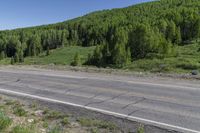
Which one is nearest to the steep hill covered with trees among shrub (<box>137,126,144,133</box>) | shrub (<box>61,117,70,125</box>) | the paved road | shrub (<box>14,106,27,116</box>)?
the paved road

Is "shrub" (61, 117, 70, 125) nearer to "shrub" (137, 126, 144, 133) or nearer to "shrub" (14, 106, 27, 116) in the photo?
"shrub" (14, 106, 27, 116)

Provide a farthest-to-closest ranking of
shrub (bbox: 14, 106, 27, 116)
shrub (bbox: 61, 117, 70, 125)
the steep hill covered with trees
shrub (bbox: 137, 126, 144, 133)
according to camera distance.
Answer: the steep hill covered with trees < shrub (bbox: 14, 106, 27, 116) < shrub (bbox: 61, 117, 70, 125) < shrub (bbox: 137, 126, 144, 133)

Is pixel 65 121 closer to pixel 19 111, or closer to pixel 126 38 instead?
pixel 19 111

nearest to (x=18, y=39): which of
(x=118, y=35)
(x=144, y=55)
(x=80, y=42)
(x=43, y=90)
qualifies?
(x=80, y=42)

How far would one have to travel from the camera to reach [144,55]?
6316 centimetres

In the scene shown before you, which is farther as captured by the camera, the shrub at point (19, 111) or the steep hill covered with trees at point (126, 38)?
the steep hill covered with trees at point (126, 38)

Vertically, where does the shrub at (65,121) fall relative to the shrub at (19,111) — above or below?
below

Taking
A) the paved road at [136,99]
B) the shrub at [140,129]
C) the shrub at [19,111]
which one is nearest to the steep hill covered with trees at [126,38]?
the paved road at [136,99]

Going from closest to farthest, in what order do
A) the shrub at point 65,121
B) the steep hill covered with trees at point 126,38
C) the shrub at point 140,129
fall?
the shrub at point 140,129 < the shrub at point 65,121 < the steep hill covered with trees at point 126,38

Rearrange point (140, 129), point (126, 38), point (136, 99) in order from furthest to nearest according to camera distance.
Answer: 1. point (126, 38)
2. point (136, 99)
3. point (140, 129)

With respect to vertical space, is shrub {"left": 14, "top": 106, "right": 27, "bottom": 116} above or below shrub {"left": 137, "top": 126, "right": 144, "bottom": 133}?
above

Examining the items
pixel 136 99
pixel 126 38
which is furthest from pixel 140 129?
pixel 126 38

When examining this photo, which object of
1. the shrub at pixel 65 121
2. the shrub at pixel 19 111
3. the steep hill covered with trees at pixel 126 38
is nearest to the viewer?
the shrub at pixel 65 121

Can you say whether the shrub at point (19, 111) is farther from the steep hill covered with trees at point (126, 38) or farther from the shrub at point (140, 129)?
the steep hill covered with trees at point (126, 38)
